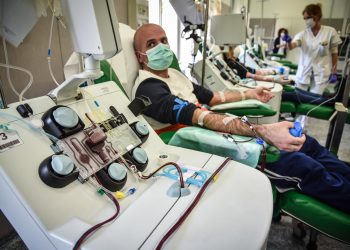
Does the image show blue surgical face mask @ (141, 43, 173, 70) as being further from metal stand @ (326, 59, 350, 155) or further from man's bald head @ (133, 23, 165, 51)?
metal stand @ (326, 59, 350, 155)

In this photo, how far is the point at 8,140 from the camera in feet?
2.01

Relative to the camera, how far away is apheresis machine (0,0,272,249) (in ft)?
1.79

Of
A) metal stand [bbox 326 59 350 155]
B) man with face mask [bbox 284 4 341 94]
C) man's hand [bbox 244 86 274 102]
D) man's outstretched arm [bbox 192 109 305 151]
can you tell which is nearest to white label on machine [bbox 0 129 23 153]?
man's outstretched arm [bbox 192 109 305 151]

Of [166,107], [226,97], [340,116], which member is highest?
Answer: [166,107]

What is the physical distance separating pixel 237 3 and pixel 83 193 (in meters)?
6.33

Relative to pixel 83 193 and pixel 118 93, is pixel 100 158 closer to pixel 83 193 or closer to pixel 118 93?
pixel 83 193

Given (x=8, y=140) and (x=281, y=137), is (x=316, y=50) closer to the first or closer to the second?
(x=281, y=137)

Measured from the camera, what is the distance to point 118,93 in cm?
98

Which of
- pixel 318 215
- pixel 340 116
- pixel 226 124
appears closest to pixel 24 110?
pixel 226 124

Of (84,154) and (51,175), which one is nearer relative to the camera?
(51,175)

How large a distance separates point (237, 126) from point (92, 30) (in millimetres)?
711

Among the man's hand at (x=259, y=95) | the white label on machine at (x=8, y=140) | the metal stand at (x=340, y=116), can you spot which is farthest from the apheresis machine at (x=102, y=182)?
the metal stand at (x=340, y=116)

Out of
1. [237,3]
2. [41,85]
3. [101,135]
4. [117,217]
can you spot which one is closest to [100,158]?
[101,135]

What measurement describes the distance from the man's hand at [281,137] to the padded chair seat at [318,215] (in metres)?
0.19
